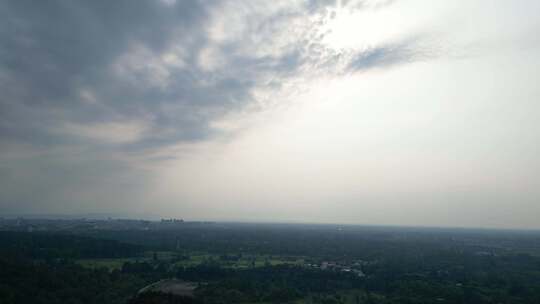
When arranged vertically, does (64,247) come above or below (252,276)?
above

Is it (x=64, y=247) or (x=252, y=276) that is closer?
(x=252, y=276)

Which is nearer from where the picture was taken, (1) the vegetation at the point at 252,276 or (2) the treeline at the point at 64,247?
(1) the vegetation at the point at 252,276

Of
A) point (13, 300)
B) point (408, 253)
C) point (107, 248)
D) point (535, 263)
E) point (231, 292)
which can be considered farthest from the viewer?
point (408, 253)

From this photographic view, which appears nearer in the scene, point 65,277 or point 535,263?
point 65,277

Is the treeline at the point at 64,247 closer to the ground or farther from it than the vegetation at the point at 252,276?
farther from it

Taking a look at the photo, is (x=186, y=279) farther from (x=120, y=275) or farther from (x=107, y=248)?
(x=107, y=248)

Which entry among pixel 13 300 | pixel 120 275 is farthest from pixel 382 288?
pixel 13 300

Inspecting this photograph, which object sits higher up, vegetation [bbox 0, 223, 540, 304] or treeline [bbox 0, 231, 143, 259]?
treeline [bbox 0, 231, 143, 259]

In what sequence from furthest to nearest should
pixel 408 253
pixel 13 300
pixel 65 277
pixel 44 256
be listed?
pixel 408 253 < pixel 44 256 < pixel 65 277 < pixel 13 300

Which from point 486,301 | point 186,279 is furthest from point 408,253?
point 186,279

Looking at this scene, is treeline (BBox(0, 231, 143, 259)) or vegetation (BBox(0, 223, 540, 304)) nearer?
vegetation (BBox(0, 223, 540, 304))
